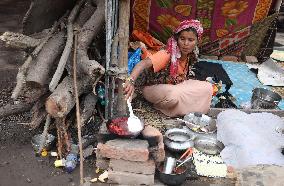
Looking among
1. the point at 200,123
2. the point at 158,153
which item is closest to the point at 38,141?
the point at 158,153

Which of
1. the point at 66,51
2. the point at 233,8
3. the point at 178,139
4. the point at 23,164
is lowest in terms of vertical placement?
the point at 23,164

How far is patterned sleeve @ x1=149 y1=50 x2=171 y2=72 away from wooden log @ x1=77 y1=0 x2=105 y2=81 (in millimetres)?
849

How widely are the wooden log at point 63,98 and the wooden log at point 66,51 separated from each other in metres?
0.15

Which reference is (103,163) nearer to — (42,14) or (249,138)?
(249,138)

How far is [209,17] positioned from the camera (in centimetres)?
793

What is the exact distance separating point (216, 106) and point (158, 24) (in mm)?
2662

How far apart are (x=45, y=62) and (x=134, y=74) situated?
1288mm

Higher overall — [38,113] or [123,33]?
[123,33]

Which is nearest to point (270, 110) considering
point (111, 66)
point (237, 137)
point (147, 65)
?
point (237, 137)

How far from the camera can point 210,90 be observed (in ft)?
18.5

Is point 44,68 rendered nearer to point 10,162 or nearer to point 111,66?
point 111,66

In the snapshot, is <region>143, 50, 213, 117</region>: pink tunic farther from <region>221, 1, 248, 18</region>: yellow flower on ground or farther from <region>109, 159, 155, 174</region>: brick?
<region>221, 1, 248, 18</region>: yellow flower on ground

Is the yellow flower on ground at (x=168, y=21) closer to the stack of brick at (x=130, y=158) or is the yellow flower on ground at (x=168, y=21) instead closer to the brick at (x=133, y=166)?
the stack of brick at (x=130, y=158)

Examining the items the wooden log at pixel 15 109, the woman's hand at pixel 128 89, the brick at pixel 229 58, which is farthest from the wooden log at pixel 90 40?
the brick at pixel 229 58
